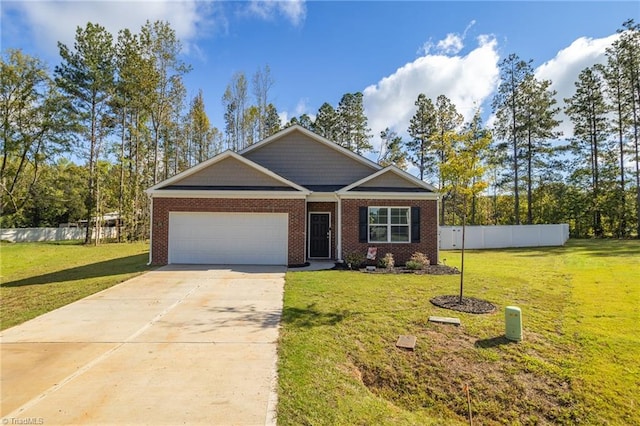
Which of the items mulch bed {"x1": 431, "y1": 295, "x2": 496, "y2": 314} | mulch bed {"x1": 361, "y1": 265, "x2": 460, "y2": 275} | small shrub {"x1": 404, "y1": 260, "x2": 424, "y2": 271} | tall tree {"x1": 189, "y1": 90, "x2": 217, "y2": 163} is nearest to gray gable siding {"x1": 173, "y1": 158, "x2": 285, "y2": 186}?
mulch bed {"x1": 361, "y1": 265, "x2": 460, "y2": 275}

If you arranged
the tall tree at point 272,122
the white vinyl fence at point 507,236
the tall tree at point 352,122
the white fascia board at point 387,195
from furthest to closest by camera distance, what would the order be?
the tall tree at point 352,122 → the tall tree at point 272,122 → the white vinyl fence at point 507,236 → the white fascia board at point 387,195

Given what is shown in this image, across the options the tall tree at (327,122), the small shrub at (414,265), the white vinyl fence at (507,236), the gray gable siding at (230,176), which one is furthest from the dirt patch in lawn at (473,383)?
the tall tree at (327,122)

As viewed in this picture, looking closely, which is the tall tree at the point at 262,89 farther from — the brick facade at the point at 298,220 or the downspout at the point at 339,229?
the downspout at the point at 339,229

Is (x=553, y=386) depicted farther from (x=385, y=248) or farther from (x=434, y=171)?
(x=434, y=171)

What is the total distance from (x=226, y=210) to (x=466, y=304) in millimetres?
9148

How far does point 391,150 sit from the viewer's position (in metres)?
36.5

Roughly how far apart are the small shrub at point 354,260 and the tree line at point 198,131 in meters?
11.7

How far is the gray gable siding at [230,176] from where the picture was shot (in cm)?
1334

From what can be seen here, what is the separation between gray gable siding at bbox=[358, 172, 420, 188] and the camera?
13.8m

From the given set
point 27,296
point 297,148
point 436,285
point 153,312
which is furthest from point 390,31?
point 27,296

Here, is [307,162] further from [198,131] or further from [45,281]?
[198,131]

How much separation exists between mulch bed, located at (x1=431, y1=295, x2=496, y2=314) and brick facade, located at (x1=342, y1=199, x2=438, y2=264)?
5.28 m

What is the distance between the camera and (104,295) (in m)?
8.26

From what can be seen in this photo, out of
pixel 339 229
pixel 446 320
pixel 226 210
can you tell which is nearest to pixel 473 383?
pixel 446 320
